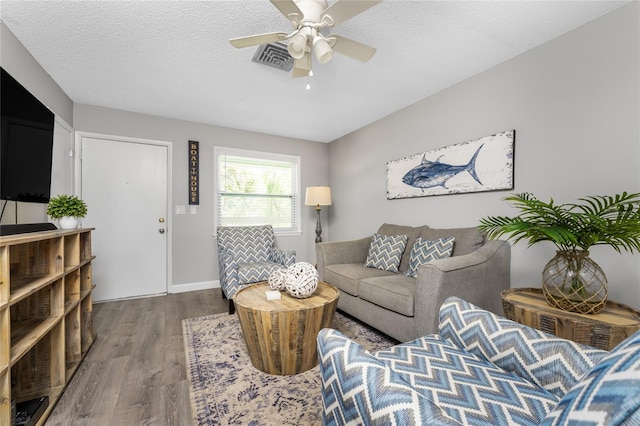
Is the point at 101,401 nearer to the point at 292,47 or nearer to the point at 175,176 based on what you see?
the point at 292,47

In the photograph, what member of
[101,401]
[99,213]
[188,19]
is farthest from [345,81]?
[99,213]

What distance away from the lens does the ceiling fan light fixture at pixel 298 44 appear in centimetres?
157

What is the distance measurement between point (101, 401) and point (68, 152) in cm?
276

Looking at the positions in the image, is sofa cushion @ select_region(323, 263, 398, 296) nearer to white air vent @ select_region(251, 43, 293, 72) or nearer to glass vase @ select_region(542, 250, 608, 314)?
glass vase @ select_region(542, 250, 608, 314)

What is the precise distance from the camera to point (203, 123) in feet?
12.6

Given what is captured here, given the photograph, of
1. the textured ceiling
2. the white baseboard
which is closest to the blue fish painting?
the textured ceiling

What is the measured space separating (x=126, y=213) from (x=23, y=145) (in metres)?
1.98

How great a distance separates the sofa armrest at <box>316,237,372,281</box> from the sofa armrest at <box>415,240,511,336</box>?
4.15 feet

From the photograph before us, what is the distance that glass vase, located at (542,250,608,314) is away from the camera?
1.44 metres

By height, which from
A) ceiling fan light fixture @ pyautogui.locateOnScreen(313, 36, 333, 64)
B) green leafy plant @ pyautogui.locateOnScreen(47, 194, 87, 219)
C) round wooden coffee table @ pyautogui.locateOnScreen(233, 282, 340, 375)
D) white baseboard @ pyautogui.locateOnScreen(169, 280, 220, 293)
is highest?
ceiling fan light fixture @ pyautogui.locateOnScreen(313, 36, 333, 64)

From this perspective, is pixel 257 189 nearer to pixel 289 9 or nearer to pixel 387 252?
pixel 387 252

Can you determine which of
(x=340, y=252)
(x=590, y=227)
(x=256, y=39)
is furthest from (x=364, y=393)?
(x=340, y=252)

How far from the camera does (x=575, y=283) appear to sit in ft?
4.88

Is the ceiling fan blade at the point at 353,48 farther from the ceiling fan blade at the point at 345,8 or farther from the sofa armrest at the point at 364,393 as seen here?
the sofa armrest at the point at 364,393
